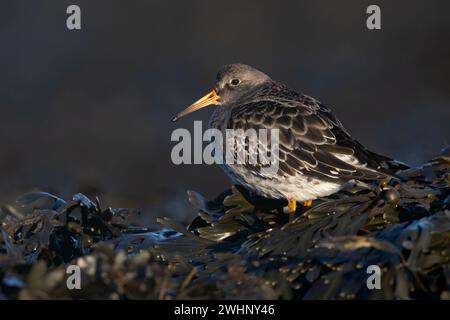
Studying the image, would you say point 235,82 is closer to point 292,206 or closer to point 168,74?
point 292,206

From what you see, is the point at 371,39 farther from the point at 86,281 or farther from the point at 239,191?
the point at 86,281

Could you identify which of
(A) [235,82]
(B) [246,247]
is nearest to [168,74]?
(A) [235,82]

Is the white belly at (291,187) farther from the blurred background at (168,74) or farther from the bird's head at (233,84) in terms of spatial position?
the blurred background at (168,74)

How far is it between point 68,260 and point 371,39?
746 centimetres

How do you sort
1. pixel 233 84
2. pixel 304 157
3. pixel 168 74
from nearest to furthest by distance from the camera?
pixel 304 157 → pixel 233 84 → pixel 168 74

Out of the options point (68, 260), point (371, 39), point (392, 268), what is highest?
point (371, 39)

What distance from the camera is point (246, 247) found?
4.47 meters

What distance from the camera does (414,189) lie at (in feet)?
14.8

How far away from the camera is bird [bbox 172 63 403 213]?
5.47m

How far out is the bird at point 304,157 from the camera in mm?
5469

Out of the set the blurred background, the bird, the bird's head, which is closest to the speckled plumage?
the bird

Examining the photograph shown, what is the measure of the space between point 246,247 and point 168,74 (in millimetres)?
6735
